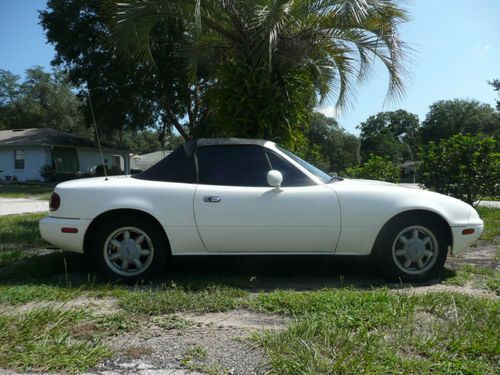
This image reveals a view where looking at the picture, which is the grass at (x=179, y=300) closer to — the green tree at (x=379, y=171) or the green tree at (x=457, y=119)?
the green tree at (x=379, y=171)

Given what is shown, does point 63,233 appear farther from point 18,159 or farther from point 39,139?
point 18,159

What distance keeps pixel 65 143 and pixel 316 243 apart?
88.2ft

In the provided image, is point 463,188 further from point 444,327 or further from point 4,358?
point 4,358

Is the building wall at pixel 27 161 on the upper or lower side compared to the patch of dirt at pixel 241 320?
upper

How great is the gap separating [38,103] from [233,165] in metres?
47.5

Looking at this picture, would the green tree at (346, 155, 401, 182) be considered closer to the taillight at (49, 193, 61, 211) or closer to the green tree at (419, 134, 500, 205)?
the green tree at (419, 134, 500, 205)

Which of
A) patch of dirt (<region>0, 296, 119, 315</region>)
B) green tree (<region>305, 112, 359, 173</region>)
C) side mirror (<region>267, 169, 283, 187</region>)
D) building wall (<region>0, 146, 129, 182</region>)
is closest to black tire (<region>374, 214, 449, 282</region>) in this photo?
side mirror (<region>267, 169, 283, 187</region>)

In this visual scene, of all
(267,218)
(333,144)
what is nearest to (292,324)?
(267,218)

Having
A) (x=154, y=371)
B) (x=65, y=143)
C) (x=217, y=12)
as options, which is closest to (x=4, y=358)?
(x=154, y=371)

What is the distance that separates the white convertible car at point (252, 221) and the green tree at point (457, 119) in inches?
2131

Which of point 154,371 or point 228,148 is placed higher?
point 228,148

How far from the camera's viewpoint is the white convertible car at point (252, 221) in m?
4.22

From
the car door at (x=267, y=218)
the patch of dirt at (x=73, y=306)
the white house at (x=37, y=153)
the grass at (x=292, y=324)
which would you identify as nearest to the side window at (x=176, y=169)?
the car door at (x=267, y=218)

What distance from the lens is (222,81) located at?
22.3 ft
